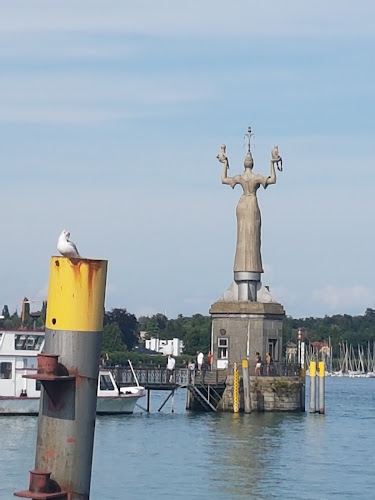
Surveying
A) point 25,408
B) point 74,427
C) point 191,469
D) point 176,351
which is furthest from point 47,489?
point 176,351

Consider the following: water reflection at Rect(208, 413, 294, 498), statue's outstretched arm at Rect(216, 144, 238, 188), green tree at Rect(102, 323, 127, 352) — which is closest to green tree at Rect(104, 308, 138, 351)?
green tree at Rect(102, 323, 127, 352)

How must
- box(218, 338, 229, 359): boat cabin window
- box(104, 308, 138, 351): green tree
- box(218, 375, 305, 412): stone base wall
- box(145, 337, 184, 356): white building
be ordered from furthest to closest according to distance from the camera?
box(145, 337, 184, 356): white building
box(104, 308, 138, 351): green tree
box(218, 338, 229, 359): boat cabin window
box(218, 375, 305, 412): stone base wall

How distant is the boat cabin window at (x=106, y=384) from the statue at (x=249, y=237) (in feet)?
30.0

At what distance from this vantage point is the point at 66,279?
10.0m

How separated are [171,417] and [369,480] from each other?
21.5m

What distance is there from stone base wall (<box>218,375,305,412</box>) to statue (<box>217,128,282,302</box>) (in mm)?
4599

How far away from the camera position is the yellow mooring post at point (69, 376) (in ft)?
32.9

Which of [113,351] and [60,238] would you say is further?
[113,351]

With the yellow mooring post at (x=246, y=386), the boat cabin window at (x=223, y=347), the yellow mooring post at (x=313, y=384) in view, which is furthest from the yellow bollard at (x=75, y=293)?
the boat cabin window at (x=223, y=347)

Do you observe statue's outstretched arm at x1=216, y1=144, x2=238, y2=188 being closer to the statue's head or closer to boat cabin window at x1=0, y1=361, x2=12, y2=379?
the statue's head

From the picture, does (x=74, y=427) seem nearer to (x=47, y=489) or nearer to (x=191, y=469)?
(x=47, y=489)

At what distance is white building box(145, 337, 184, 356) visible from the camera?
562ft

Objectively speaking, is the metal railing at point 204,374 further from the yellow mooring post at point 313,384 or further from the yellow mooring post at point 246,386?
the yellow mooring post at point 246,386

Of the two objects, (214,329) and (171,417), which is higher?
(214,329)
